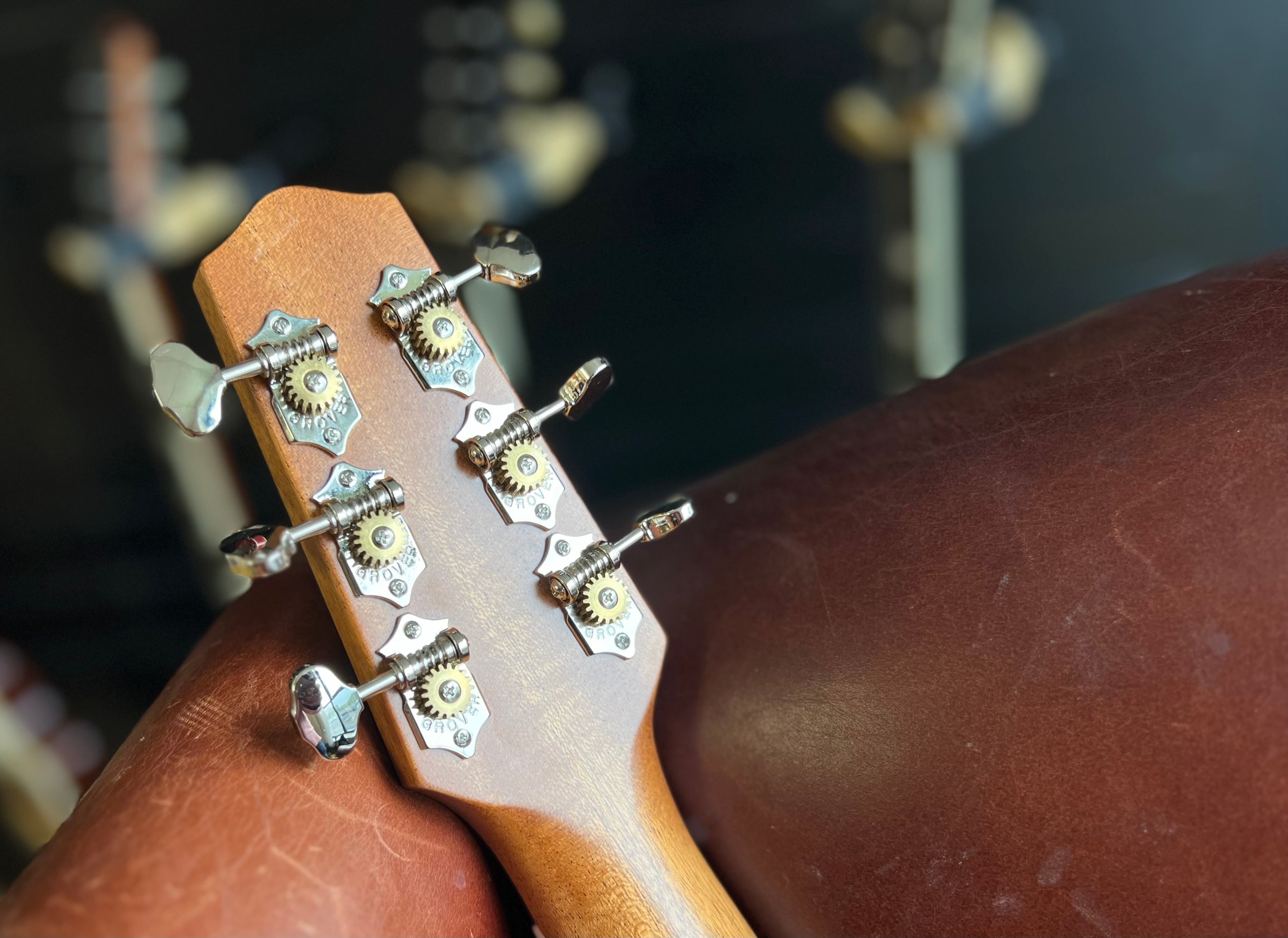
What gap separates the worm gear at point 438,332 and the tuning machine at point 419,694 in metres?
0.12

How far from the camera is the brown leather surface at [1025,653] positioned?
1.29 feet

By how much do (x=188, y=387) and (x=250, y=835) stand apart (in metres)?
0.18

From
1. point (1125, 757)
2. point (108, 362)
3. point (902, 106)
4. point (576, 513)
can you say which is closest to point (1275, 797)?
point (1125, 757)

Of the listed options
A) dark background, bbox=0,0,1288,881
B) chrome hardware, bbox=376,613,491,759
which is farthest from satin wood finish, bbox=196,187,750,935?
dark background, bbox=0,0,1288,881

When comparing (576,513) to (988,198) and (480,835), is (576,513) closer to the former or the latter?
(480,835)

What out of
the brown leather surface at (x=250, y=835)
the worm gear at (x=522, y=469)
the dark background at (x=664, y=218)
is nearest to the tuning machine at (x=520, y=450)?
the worm gear at (x=522, y=469)

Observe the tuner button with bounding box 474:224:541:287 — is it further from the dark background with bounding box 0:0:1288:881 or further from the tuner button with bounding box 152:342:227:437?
the dark background with bounding box 0:0:1288:881

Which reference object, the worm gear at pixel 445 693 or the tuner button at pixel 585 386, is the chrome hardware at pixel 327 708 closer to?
the worm gear at pixel 445 693

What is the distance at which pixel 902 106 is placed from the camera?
4.52 feet

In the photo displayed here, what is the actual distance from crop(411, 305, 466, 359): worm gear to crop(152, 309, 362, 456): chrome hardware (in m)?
0.04

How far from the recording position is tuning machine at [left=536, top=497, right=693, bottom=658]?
0.48 metres

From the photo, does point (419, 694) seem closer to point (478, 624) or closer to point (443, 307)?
point (478, 624)

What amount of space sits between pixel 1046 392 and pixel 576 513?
9.0 inches

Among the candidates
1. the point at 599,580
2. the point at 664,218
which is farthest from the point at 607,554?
the point at 664,218
